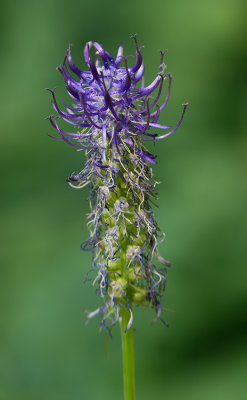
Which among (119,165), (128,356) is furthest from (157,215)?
(119,165)

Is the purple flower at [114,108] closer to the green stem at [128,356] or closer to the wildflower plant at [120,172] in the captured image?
the wildflower plant at [120,172]

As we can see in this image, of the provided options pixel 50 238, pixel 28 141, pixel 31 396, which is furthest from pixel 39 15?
pixel 31 396

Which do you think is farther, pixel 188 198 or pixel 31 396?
pixel 188 198

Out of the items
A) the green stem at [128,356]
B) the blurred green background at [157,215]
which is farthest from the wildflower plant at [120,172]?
the blurred green background at [157,215]

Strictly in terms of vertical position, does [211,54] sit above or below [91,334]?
A: above

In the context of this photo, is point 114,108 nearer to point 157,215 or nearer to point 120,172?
point 120,172

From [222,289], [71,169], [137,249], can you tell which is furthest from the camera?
[71,169]

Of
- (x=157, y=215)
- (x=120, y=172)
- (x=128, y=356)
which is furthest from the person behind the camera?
(x=157, y=215)

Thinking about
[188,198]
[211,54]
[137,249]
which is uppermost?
[211,54]

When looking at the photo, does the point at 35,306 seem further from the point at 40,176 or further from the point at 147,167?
the point at 147,167
